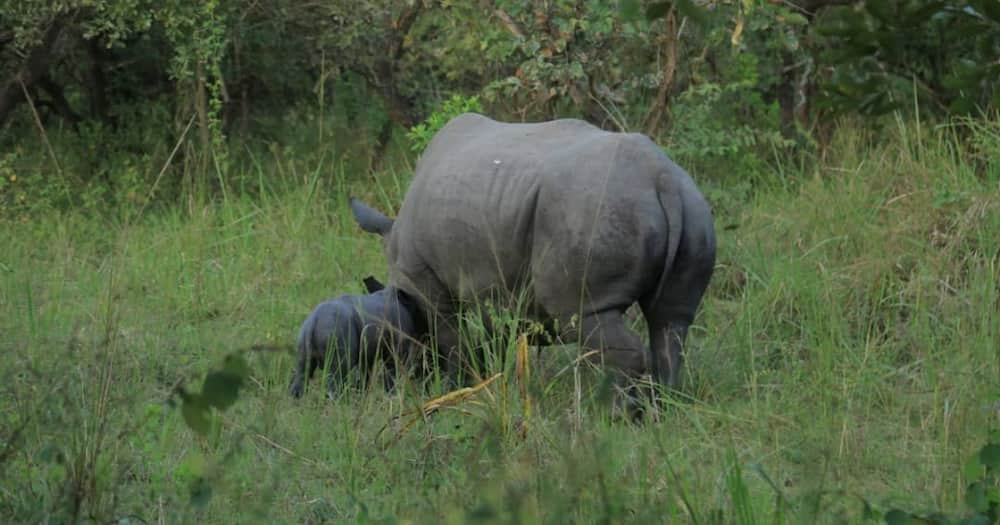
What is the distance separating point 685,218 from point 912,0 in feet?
7.13

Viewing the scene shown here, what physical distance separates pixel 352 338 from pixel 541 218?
927 mm

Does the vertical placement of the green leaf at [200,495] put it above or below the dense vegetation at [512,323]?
above

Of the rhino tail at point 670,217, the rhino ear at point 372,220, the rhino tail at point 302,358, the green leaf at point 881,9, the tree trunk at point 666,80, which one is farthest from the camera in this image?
the tree trunk at point 666,80

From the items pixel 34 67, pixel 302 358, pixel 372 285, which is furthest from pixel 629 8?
pixel 34 67

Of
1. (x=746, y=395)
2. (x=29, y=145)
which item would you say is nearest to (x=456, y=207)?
(x=746, y=395)

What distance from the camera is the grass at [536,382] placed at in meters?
3.88

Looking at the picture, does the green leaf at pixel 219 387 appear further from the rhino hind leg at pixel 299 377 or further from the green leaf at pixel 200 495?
the rhino hind leg at pixel 299 377

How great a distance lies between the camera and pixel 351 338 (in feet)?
19.2

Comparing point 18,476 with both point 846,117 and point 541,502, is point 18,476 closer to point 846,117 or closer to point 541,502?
point 541,502

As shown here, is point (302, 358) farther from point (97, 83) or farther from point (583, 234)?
point (97, 83)

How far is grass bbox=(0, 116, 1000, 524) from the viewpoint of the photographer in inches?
153

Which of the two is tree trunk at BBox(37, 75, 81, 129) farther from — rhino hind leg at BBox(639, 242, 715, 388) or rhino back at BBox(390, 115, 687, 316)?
rhino hind leg at BBox(639, 242, 715, 388)

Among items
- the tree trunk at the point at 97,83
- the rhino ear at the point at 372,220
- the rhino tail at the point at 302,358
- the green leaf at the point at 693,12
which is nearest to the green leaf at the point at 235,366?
the green leaf at the point at 693,12

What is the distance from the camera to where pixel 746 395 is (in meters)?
5.65
